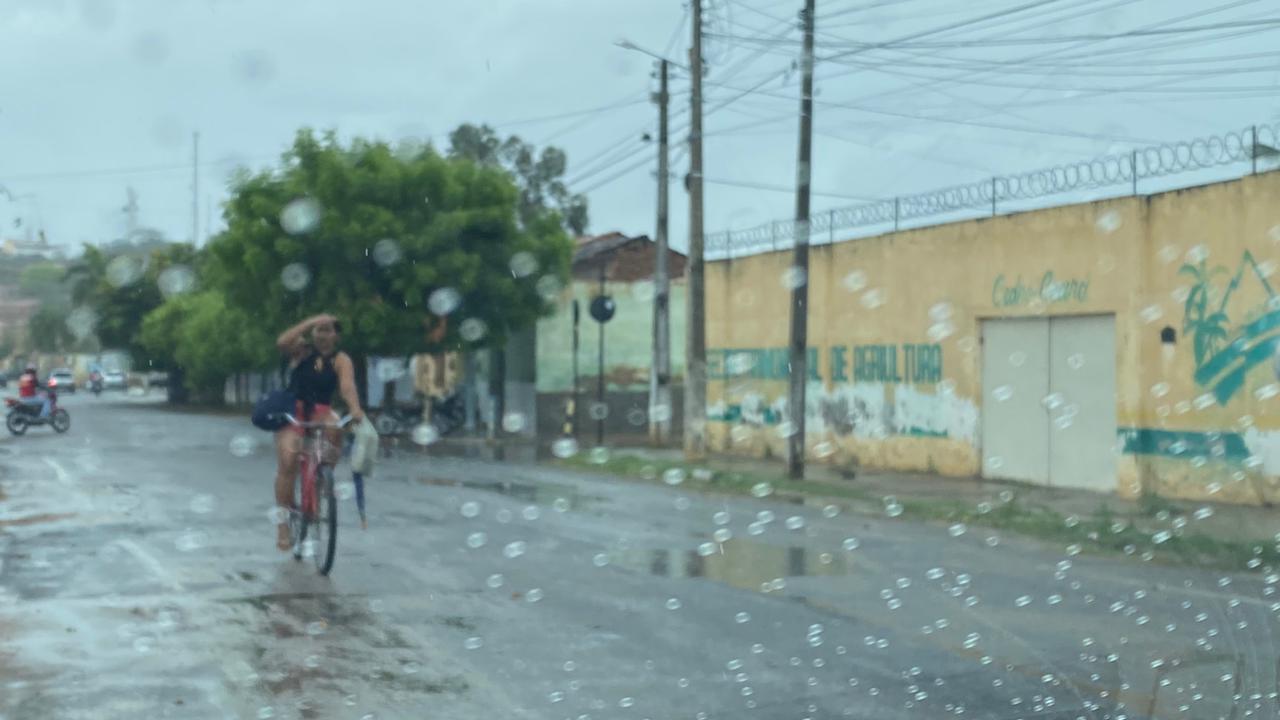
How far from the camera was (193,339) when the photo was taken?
55.3 m

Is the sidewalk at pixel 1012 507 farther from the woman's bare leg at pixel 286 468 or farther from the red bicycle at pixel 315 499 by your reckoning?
the woman's bare leg at pixel 286 468

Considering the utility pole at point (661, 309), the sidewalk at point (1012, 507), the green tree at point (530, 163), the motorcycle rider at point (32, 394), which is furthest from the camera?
the green tree at point (530, 163)

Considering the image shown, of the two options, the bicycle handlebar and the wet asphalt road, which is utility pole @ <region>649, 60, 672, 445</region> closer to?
the wet asphalt road

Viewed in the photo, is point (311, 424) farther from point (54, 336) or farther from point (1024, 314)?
point (54, 336)

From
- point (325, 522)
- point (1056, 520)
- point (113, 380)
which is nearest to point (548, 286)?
point (1056, 520)

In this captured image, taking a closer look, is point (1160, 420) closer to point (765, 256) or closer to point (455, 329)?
point (765, 256)

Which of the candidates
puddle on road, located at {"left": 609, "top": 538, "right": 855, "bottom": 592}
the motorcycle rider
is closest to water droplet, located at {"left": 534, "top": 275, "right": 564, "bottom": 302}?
the motorcycle rider

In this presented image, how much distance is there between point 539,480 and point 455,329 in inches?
585

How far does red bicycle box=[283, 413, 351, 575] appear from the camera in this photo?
33.8ft

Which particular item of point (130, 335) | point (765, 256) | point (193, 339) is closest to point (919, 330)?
point (765, 256)

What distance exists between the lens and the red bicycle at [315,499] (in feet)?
33.8

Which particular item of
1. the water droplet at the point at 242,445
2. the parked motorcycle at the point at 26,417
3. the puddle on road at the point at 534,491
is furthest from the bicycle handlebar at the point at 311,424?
the parked motorcycle at the point at 26,417

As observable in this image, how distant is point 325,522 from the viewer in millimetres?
10359

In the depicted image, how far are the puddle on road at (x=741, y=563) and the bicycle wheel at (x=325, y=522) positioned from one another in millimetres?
2172
